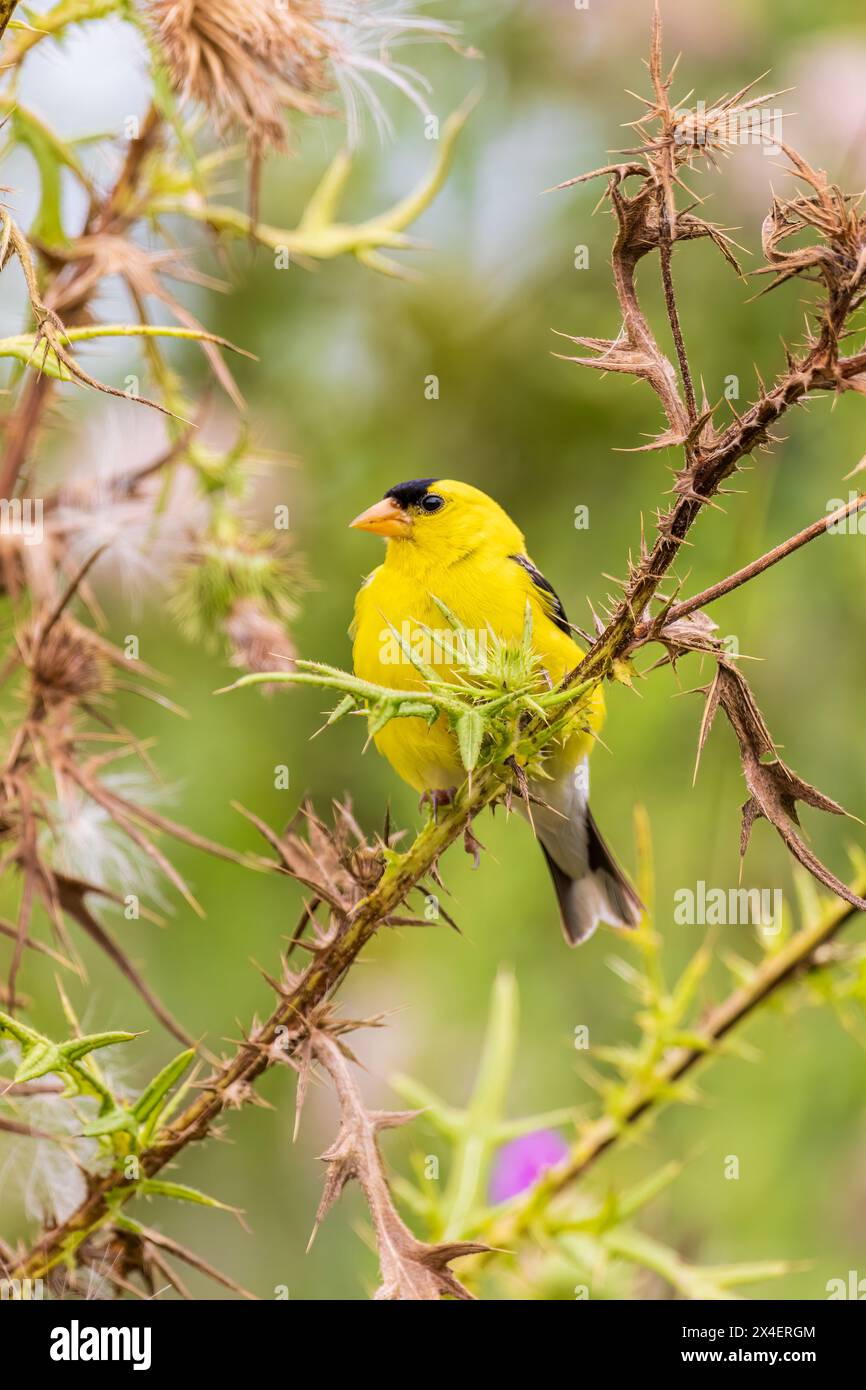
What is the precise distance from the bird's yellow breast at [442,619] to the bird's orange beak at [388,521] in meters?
0.03

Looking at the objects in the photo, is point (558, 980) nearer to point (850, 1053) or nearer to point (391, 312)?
point (850, 1053)

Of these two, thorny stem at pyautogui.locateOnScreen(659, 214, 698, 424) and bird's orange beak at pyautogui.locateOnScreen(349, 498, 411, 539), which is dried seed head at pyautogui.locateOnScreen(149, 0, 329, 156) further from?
bird's orange beak at pyautogui.locateOnScreen(349, 498, 411, 539)

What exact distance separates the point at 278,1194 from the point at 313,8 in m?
3.35

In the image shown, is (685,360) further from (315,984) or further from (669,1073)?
(669,1073)

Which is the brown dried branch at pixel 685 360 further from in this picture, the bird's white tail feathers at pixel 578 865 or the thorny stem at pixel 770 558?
the bird's white tail feathers at pixel 578 865

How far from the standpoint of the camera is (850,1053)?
139 inches

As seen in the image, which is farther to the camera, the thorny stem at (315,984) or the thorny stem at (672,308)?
the thorny stem at (315,984)

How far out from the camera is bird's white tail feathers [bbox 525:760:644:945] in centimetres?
287

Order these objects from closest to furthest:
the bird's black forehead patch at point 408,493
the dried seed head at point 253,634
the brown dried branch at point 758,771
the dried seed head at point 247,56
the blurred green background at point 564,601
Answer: the brown dried branch at point 758,771 → the dried seed head at point 247,56 → the dried seed head at point 253,634 → the bird's black forehead patch at point 408,493 → the blurred green background at point 564,601

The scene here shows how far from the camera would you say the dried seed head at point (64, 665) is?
168 cm

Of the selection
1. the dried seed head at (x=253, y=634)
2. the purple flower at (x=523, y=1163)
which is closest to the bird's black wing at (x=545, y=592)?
the dried seed head at (x=253, y=634)

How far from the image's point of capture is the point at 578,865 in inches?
121

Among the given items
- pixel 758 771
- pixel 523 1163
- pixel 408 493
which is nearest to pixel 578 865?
pixel 523 1163

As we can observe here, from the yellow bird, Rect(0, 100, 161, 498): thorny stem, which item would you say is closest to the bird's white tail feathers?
the yellow bird
